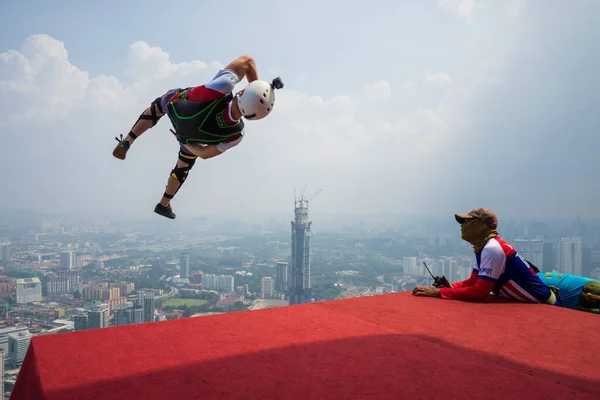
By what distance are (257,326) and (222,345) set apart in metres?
0.47

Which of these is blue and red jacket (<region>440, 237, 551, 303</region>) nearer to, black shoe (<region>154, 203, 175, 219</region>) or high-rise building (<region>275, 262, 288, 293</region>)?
black shoe (<region>154, 203, 175, 219</region>)

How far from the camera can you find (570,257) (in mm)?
36469

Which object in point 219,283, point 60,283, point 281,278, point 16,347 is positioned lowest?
point 281,278

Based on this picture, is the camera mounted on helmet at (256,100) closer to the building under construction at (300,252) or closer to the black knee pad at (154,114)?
the black knee pad at (154,114)

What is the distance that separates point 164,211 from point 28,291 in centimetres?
3534

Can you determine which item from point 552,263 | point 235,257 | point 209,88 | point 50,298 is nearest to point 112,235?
point 235,257

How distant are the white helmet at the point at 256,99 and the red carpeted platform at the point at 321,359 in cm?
159

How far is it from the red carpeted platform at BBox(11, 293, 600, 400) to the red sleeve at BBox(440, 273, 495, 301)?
0.63 m

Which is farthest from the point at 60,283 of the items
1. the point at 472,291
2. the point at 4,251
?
the point at 472,291

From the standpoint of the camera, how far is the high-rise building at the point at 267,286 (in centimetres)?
5450

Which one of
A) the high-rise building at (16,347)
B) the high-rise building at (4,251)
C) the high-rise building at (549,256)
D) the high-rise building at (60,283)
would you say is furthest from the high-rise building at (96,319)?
the high-rise building at (549,256)

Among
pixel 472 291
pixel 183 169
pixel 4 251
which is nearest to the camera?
pixel 183 169

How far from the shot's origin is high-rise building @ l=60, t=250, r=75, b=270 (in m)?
48.1

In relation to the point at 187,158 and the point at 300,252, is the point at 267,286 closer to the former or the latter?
the point at 300,252
